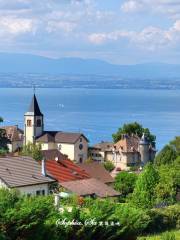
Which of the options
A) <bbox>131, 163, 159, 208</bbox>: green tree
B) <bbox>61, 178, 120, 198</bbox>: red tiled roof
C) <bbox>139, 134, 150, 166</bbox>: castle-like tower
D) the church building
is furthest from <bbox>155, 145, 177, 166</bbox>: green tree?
→ <bbox>131, 163, 159, 208</bbox>: green tree

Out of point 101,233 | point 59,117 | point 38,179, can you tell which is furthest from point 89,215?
point 59,117

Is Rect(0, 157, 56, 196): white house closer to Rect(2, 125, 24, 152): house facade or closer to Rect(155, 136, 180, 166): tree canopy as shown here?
Rect(155, 136, 180, 166): tree canopy

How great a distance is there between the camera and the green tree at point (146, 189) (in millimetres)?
28266

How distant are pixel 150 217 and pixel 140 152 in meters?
46.1

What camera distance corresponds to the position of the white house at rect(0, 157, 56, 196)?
86.2 feet

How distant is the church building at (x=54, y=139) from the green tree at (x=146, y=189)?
34891mm

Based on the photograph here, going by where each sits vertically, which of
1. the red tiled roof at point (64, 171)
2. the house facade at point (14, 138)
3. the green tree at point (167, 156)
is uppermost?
the house facade at point (14, 138)

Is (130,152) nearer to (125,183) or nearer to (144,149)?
(144,149)

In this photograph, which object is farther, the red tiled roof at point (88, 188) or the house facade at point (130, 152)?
the house facade at point (130, 152)

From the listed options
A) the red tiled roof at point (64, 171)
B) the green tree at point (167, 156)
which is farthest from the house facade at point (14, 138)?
the red tiled roof at point (64, 171)

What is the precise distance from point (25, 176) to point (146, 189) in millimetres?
5347

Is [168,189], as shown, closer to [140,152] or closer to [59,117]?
[140,152]

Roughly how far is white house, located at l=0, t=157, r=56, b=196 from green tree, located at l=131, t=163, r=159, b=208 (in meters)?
3.55

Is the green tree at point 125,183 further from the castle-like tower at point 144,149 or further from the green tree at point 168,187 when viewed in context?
the castle-like tower at point 144,149
